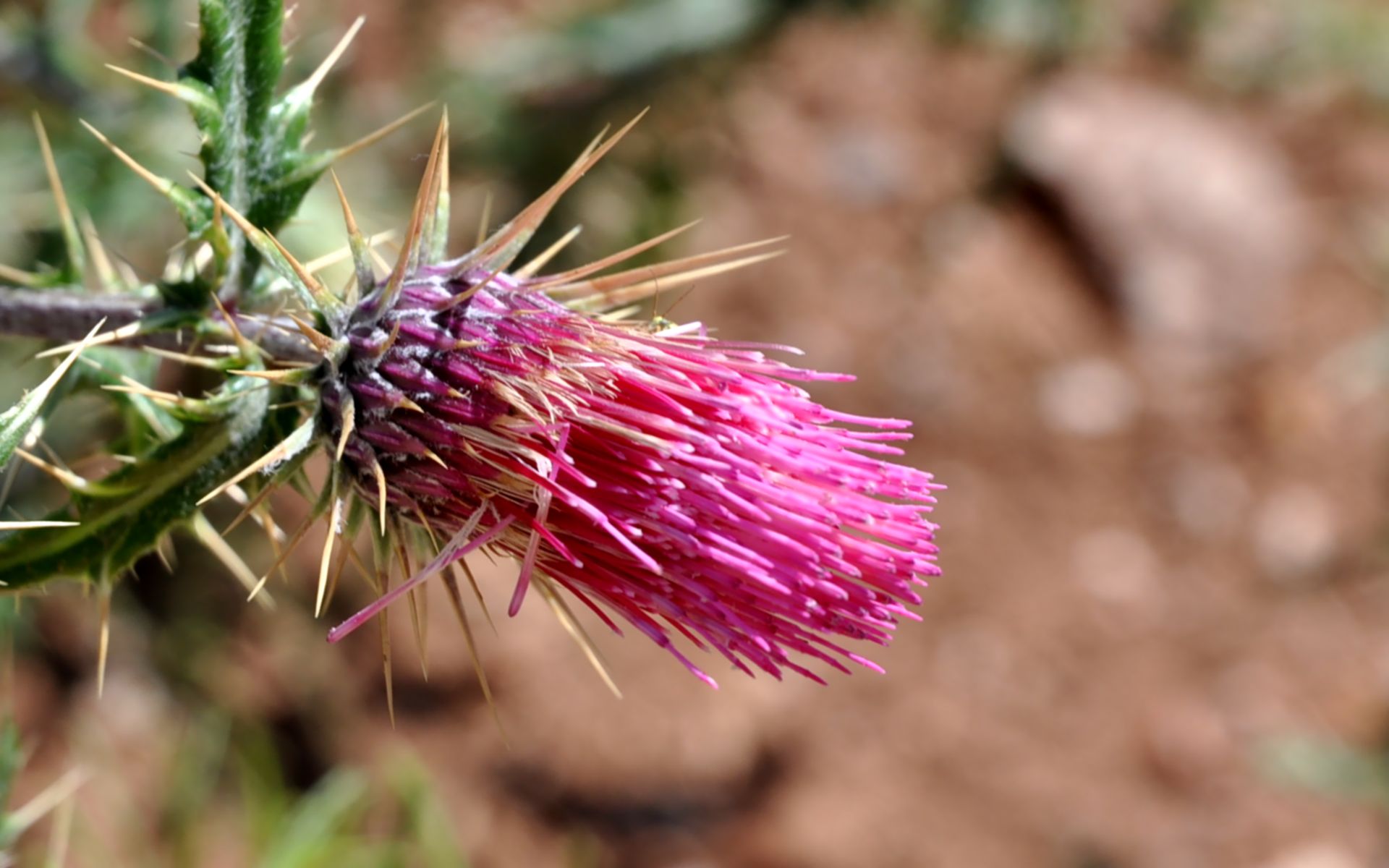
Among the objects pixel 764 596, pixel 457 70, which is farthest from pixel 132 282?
pixel 457 70

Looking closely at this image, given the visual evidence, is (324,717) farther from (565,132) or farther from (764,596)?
(764,596)

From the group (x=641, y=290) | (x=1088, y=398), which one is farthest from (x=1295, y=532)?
(x=641, y=290)

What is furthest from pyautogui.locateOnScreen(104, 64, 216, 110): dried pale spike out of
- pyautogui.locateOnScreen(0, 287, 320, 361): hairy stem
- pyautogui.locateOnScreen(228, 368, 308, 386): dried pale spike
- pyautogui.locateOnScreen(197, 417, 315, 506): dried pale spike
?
pyautogui.locateOnScreen(197, 417, 315, 506): dried pale spike

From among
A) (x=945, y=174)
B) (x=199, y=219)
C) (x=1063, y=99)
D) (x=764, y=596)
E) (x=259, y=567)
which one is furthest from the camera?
(x=1063, y=99)

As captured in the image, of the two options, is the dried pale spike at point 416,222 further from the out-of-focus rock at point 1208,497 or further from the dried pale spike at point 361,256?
the out-of-focus rock at point 1208,497

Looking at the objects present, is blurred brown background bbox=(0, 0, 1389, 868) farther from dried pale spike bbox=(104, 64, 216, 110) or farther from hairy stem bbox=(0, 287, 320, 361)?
dried pale spike bbox=(104, 64, 216, 110)

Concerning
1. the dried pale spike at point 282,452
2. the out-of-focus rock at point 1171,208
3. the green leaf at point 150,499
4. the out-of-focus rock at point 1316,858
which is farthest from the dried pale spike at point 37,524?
the out-of-focus rock at point 1171,208
